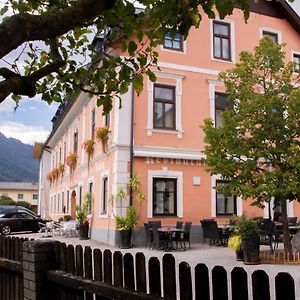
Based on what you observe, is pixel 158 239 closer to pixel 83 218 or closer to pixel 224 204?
pixel 224 204

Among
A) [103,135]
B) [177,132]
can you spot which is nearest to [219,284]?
[177,132]

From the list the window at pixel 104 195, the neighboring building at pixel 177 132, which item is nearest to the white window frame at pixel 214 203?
the neighboring building at pixel 177 132

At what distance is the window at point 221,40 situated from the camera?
1873cm

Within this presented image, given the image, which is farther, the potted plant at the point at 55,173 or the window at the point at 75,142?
the potted plant at the point at 55,173

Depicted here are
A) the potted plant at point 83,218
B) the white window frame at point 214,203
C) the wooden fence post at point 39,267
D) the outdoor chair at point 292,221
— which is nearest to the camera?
the wooden fence post at point 39,267

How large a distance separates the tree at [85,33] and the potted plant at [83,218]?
14943 millimetres

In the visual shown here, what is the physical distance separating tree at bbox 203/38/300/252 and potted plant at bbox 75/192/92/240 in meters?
9.46

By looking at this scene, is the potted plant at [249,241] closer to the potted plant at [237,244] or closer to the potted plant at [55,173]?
the potted plant at [237,244]

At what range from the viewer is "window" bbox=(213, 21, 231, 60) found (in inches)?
738

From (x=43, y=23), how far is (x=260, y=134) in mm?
8974

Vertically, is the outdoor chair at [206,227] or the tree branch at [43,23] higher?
the tree branch at [43,23]

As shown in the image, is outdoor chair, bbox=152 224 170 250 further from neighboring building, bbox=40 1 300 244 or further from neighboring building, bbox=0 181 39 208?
neighboring building, bbox=0 181 39 208

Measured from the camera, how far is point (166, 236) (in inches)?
555

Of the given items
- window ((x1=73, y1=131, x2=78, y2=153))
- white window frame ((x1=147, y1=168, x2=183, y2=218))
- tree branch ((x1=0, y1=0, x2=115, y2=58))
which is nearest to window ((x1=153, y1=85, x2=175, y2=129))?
white window frame ((x1=147, y1=168, x2=183, y2=218))
